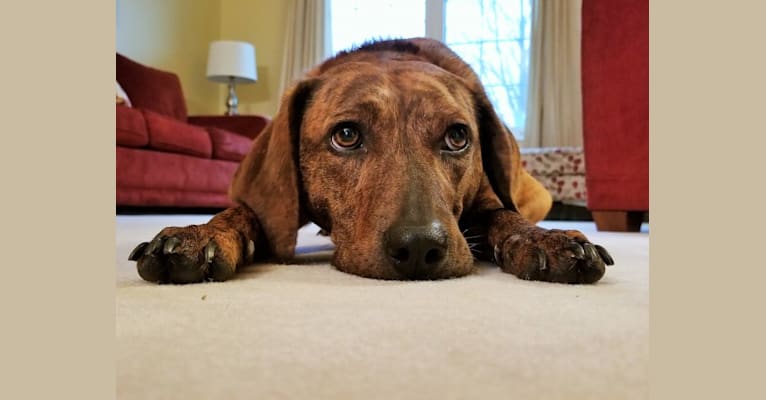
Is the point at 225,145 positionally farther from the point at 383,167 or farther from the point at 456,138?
the point at 383,167

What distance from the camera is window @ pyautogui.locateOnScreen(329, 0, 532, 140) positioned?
7.99m

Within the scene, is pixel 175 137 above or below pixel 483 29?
below

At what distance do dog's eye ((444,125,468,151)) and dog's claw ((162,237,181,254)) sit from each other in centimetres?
76

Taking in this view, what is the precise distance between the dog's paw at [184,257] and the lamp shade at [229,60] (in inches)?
277

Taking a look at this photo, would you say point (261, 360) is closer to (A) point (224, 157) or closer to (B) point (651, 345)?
(B) point (651, 345)

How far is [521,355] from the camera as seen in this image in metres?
0.71

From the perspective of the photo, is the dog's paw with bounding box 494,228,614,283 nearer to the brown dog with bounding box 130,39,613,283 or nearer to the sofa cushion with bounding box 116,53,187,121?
the brown dog with bounding box 130,39,613,283

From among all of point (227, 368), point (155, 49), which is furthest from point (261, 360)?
point (155, 49)

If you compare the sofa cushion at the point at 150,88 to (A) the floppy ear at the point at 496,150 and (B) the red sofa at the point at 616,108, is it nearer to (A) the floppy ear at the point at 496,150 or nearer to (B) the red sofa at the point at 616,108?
(B) the red sofa at the point at 616,108

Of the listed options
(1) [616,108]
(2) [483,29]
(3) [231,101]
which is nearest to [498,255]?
(1) [616,108]

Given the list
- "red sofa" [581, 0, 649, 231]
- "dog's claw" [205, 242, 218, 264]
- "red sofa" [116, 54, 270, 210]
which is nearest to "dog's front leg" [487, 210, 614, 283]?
"dog's claw" [205, 242, 218, 264]

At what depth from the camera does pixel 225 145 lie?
633 cm

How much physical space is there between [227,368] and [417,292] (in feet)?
1.77

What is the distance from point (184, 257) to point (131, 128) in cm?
420
